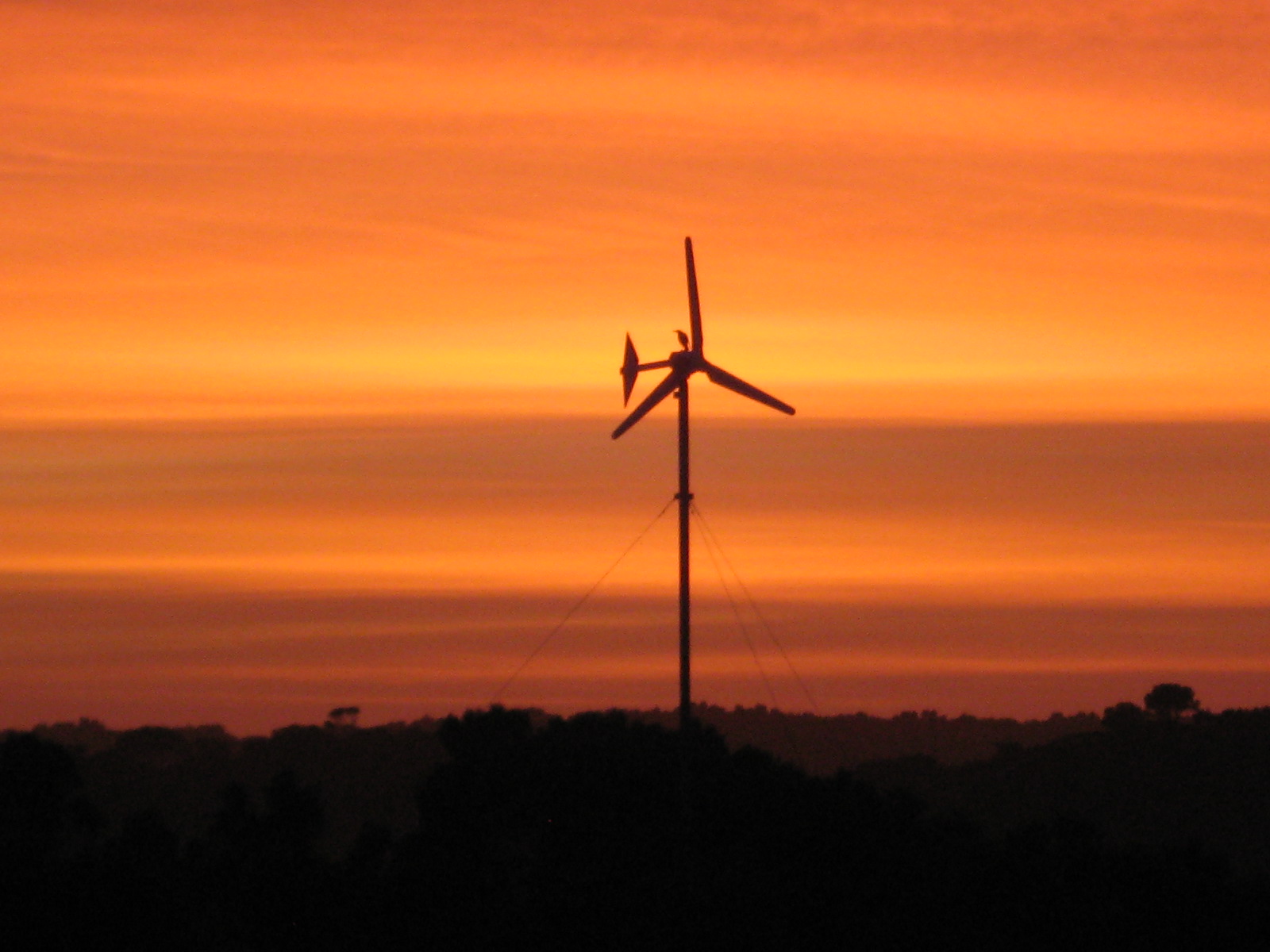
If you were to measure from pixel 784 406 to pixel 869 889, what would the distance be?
2063 centimetres

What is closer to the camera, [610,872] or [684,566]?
[684,566]

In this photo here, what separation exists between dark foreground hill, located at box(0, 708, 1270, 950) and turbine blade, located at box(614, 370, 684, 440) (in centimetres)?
833

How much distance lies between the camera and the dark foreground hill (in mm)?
60844

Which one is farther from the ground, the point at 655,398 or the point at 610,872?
the point at 655,398

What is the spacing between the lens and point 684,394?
169 feet

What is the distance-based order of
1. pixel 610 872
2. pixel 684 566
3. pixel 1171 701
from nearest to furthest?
pixel 684 566
pixel 610 872
pixel 1171 701

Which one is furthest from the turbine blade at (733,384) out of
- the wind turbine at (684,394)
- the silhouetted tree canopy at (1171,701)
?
the silhouetted tree canopy at (1171,701)

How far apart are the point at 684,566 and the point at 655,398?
15.0 ft

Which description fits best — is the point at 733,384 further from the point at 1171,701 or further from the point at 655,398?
the point at 1171,701

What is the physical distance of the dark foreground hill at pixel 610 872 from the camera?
200ft

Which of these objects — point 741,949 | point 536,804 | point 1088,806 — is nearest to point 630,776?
point 536,804

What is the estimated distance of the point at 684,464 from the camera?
50.9 m

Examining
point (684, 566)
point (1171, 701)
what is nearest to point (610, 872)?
point (684, 566)

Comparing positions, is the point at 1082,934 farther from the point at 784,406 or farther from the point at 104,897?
the point at 104,897
